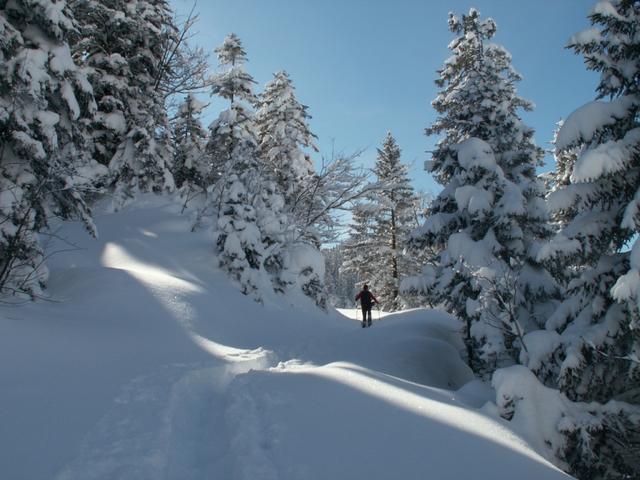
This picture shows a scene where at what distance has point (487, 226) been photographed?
10.9 meters

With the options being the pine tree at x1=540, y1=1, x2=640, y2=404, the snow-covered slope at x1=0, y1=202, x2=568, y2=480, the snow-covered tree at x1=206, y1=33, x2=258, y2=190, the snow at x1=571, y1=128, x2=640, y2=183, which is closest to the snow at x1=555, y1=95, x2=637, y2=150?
the pine tree at x1=540, y1=1, x2=640, y2=404

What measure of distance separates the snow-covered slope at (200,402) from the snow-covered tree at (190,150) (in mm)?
10675

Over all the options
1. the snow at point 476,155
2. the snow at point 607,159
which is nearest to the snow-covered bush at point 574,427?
the snow at point 607,159

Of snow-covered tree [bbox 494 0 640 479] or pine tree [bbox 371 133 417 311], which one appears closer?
snow-covered tree [bbox 494 0 640 479]

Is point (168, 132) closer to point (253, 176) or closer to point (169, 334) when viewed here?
point (253, 176)

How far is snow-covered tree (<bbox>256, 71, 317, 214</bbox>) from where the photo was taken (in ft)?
76.0

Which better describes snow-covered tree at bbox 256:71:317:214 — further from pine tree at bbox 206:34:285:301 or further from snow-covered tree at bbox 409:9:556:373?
snow-covered tree at bbox 409:9:556:373

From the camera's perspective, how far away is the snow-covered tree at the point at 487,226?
9406mm

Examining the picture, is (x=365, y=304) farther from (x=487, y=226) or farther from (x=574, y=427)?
(x=574, y=427)

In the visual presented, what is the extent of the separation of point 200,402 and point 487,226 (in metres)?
8.31

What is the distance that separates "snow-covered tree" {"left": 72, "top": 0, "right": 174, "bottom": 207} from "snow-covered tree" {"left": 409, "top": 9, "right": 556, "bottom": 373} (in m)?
11.9

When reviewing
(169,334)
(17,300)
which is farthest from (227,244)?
(17,300)

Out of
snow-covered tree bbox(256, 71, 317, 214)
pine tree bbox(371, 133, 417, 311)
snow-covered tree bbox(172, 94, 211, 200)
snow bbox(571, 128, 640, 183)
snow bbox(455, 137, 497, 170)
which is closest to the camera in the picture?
snow bbox(571, 128, 640, 183)

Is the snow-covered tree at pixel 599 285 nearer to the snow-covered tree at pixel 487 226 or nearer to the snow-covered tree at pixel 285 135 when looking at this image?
the snow-covered tree at pixel 487 226
